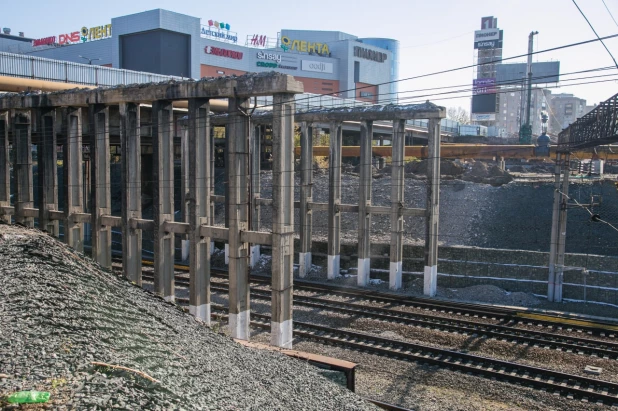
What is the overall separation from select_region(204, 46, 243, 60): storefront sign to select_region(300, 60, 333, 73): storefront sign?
815cm

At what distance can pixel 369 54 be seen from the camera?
65812mm

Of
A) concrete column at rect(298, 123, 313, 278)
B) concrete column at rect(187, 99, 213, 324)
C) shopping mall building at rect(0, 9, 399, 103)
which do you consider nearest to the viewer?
concrete column at rect(187, 99, 213, 324)

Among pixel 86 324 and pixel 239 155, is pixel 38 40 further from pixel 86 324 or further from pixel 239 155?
pixel 86 324

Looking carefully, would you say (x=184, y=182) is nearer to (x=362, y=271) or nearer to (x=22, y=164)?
(x=22, y=164)

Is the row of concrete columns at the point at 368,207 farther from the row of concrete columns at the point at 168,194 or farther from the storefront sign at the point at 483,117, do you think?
the storefront sign at the point at 483,117

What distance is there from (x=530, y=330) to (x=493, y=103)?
61.8 meters

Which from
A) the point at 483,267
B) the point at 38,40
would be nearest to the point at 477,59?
the point at 38,40

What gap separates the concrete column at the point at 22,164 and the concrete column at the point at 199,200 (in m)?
7.13

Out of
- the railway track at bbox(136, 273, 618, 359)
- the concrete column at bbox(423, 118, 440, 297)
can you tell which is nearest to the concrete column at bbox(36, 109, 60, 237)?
the railway track at bbox(136, 273, 618, 359)

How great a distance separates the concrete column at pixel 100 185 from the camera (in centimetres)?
1588

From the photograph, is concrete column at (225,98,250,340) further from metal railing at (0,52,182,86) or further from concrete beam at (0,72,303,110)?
metal railing at (0,52,182,86)

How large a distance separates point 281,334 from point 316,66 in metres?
51.7

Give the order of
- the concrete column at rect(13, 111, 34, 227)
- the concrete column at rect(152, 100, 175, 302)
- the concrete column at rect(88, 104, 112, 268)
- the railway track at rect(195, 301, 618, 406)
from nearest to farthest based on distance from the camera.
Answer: the railway track at rect(195, 301, 618, 406)
the concrete column at rect(152, 100, 175, 302)
the concrete column at rect(88, 104, 112, 268)
the concrete column at rect(13, 111, 34, 227)

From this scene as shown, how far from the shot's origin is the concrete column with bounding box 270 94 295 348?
12547mm
